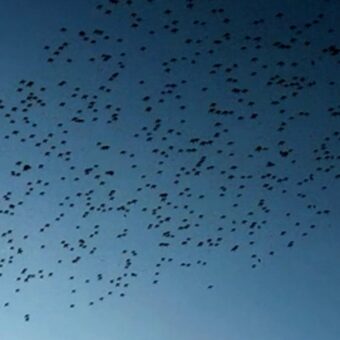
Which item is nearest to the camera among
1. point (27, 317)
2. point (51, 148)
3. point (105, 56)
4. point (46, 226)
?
point (105, 56)

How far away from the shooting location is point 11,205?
37.6 ft

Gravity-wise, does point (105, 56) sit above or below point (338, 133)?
above

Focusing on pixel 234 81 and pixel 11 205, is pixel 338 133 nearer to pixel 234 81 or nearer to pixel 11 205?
pixel 234 81

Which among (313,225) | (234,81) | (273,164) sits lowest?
(313,225)

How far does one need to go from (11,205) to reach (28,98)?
1.95 m

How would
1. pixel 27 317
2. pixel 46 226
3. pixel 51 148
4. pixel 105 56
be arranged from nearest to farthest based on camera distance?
pixel 105 56
pixel 51 148
pixel 46 226
pixel 27 317

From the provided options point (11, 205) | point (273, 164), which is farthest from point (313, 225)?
point (11, 205)

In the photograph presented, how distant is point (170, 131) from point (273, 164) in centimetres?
171

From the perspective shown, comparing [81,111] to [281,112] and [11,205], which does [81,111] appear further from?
[281,112]

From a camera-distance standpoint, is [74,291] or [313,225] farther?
[74,291]

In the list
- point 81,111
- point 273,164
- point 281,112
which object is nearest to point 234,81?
point 281,112

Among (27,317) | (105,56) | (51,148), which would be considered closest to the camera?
(105,56)

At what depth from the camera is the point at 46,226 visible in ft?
38.5

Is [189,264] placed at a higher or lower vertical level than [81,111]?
lower
